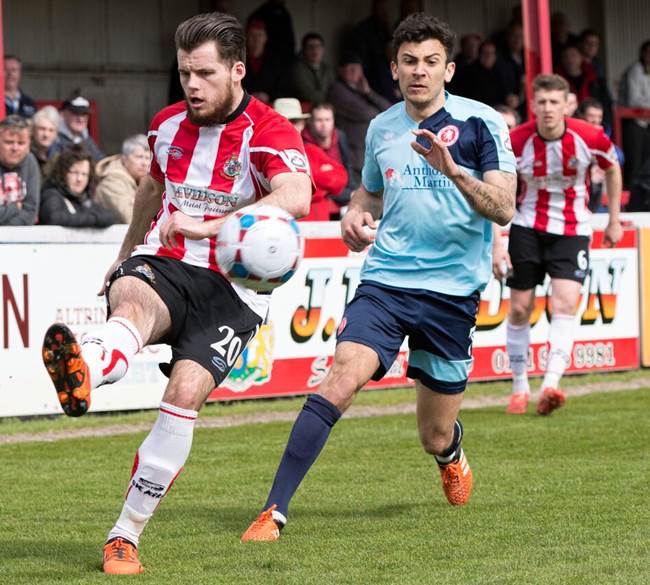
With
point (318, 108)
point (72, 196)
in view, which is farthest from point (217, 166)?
point (318, 108)

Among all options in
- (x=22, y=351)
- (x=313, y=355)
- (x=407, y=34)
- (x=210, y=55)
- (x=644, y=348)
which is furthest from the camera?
(x=644, y=348)

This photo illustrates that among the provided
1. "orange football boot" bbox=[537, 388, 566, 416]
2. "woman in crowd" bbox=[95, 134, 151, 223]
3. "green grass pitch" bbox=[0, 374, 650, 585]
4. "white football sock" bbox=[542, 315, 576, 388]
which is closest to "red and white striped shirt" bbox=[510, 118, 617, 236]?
"white football sock" bbox=[542, 315, 576, 388]

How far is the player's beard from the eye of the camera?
19.6 ft

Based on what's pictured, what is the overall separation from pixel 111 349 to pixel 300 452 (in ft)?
4.00

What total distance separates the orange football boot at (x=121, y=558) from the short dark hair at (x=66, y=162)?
6180 mm

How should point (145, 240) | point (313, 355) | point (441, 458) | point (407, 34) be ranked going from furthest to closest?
point (313, 355) → point (441, 458) → point (407, 34) → point (145, 240)

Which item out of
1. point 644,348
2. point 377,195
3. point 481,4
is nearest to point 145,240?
point 377,195

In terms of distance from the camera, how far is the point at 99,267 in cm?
1128

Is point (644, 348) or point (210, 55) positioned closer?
point (210, 55)

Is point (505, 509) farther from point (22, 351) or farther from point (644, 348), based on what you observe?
point (644, 348)

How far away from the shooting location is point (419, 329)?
6.88 metres

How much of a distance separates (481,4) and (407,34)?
14280 millimetres

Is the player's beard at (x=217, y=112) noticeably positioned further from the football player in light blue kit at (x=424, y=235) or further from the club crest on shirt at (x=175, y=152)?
the football player in light blue kit at (x=424, y=235)

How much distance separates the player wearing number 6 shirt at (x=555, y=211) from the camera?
35.9ft
